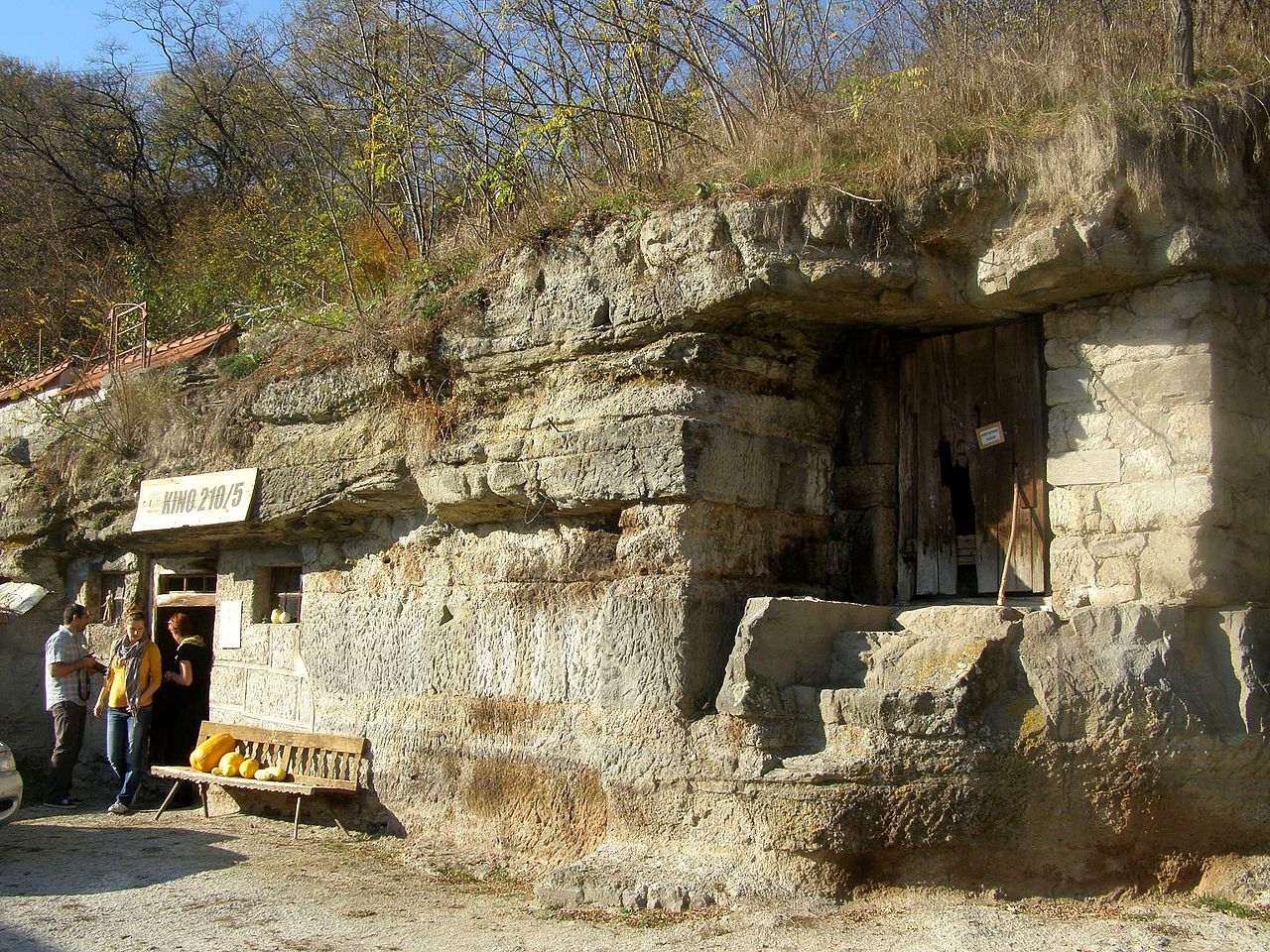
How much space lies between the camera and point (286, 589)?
8.73 metres

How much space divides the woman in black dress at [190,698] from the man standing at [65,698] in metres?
0.66

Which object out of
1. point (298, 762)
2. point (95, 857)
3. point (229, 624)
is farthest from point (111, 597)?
point (95, 857)

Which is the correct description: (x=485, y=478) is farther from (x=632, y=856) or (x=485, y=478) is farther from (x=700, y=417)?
(x=632, y=856)

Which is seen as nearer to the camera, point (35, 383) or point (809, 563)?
point (809, 563)

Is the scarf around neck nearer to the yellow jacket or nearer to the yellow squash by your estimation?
the yellow jacket

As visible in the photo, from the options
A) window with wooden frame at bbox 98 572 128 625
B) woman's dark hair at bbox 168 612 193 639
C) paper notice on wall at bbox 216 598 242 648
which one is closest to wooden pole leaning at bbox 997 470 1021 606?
paper notice on wall at bbox 216 598 242 648

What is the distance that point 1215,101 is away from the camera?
5.37 m

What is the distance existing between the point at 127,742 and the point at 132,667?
56cm

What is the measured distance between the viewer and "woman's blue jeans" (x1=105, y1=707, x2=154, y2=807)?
8.27 m

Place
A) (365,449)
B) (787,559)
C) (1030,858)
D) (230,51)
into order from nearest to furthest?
(1030,858), (787,559), (365,449), (230,51)

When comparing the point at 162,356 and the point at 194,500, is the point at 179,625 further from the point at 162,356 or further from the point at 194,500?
the point at 162,356

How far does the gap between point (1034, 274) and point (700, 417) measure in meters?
1.73

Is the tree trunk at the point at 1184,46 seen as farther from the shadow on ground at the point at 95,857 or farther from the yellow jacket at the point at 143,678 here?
the yellow jacket at the point at 143,678

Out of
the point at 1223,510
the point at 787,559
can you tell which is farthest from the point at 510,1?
the point at 1223,510
